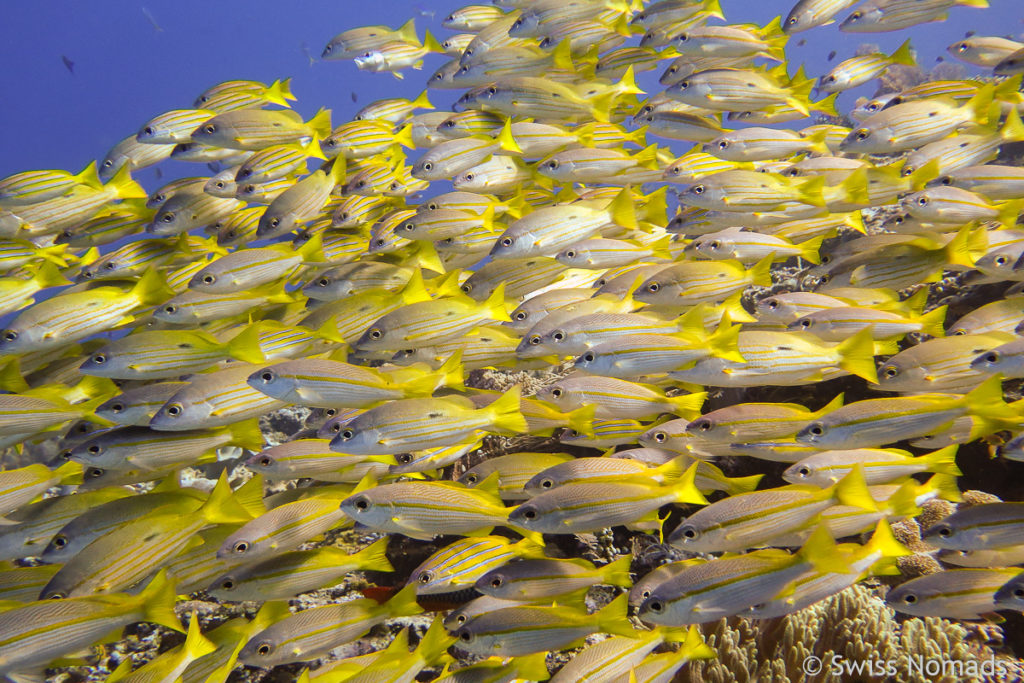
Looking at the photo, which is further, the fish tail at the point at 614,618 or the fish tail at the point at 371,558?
the fish tail at the point at 371,558

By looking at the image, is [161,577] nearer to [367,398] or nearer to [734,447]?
[367,398]

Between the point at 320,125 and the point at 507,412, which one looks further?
the point at 320,125

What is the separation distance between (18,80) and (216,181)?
178179mm

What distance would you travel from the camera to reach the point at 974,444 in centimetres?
437

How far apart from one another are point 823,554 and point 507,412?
1.48 meters

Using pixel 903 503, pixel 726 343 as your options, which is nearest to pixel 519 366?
pixel 726 343

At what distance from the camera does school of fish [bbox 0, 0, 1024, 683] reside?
248cm

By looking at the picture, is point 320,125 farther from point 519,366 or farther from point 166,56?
point 166,56

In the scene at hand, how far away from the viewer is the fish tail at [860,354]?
2955 mm

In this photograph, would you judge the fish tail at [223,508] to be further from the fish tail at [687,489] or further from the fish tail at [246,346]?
the fish tail at [687,489]

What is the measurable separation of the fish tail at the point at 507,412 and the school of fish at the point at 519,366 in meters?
0.02

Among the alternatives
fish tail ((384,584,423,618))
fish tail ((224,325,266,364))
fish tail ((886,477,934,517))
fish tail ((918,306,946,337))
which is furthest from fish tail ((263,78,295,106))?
fish tail ((886,477,934,517))

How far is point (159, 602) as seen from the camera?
92.6 inches

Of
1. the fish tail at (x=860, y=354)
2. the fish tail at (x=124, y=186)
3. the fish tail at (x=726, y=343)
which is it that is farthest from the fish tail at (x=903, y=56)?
the fish tail at (x=124, y=186)
